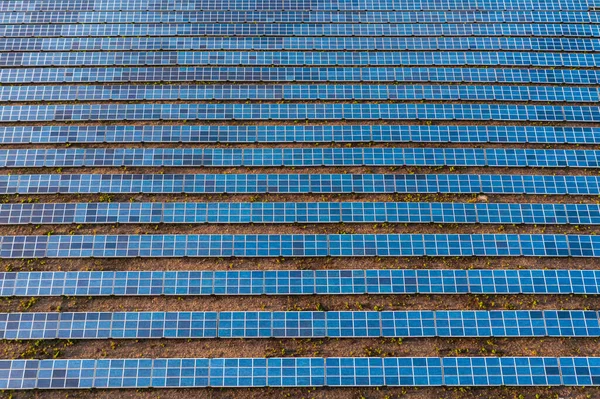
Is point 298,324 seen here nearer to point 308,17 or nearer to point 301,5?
point 308,17

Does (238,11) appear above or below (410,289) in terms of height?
above

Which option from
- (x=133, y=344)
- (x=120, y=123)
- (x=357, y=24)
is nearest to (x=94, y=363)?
(x=133, y=344)

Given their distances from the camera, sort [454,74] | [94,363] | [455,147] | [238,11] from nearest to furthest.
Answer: [94,363] < [455,147] < [454,74] < [238,11]

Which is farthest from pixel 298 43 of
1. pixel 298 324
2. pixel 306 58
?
pixel 298 324

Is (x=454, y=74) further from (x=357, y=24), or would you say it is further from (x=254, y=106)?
(x=254, y=106)

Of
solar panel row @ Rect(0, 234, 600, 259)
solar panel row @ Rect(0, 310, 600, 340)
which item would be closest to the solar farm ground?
solar panel row @ Rect(0, 234, 600, 259)

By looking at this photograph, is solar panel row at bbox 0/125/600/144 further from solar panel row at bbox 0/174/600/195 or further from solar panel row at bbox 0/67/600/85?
solar panel row at bbox 0/67/600/85
